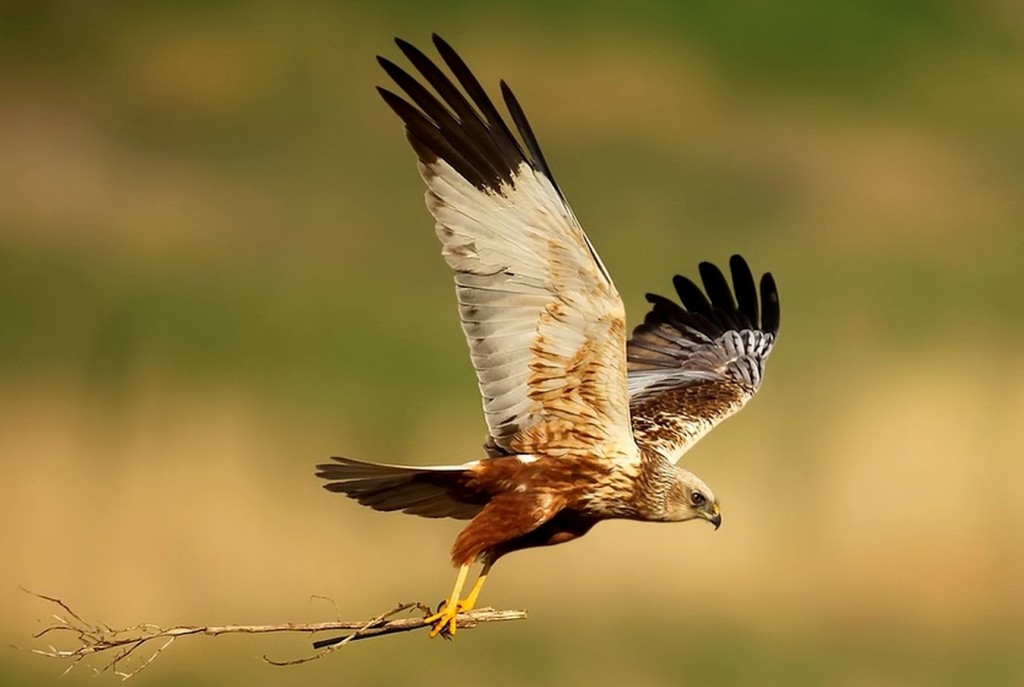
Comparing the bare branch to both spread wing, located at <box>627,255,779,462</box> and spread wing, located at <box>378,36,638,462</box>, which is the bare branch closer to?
spread wing, located at <box>378,36,638,462</box>

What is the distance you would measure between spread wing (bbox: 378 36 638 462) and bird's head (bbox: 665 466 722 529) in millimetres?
486

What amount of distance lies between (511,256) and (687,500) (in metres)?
1.28

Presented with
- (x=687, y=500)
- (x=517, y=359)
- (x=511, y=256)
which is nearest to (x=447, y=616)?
(x=517, y=359)

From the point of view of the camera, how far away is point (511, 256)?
23.9ft

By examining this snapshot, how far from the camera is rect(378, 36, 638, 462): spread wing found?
23.6 feet

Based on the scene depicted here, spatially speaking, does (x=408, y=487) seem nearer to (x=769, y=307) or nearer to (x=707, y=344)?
(x=707, y=344)

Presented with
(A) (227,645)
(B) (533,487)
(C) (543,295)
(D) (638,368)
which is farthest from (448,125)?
(A) (227,645)

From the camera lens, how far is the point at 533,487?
746cm

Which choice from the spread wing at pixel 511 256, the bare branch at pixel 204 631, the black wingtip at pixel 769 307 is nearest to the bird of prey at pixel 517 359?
the spread wing at pixel 511 256

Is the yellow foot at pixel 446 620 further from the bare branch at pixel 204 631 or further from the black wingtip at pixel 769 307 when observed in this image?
A: the black wingtip at pixel 769 307

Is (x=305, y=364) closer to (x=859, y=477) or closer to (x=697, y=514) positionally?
(x=859, y=477)

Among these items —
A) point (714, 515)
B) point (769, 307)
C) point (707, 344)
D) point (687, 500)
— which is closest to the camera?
point (687, 500)

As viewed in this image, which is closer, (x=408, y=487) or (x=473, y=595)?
(x=473, y=595)

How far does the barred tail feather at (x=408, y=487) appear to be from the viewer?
7.37m
